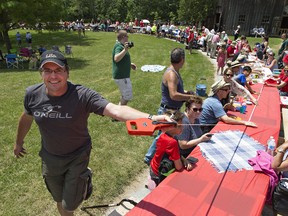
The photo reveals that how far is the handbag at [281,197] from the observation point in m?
3.08

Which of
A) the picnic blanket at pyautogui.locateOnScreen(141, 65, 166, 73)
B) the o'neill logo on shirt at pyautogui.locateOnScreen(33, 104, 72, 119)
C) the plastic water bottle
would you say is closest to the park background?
the picnic blanket at pyautogui.locateOnScreen(141, 65, 166, 73)

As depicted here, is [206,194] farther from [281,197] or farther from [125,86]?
[125,86]

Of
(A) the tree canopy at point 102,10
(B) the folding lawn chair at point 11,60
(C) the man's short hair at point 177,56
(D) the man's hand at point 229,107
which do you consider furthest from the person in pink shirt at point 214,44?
(C) the man's short hair at point 177,56

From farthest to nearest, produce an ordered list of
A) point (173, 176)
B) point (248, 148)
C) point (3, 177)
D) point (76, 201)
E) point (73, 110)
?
1. point (3, 177)
2. point (248, 148)
3. point (173, 176)
4. point (76, 201)
5. point (73, 110)

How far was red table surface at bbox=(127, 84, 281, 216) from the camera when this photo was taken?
2.56 meters

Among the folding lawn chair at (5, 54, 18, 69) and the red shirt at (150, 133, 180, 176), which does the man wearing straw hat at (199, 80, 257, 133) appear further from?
the folding lawn chair at (5, 54, 18, 69)

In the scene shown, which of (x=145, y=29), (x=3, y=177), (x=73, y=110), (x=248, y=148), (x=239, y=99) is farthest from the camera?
(x=145, y=29)

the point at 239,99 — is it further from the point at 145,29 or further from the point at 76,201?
the point at 145,29

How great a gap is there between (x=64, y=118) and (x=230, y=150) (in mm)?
2483

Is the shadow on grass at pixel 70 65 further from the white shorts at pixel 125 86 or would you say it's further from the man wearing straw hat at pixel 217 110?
the man wearing straw hat at pixel 217 110

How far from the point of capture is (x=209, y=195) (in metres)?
2.77

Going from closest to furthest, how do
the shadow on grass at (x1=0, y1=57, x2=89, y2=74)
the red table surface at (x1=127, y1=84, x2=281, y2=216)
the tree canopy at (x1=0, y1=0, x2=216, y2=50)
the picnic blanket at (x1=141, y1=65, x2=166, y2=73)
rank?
the red table surface at (x1=127, y1=84, x2=281, y2=216), the picnic blanket at (x1=141, y1=65, x2=166, y2=73), the shadow on grass at (x1=0, y1=57, x2=89, y2=74), the tree canopy at (x1=0, y1=0, x2=216, y2=50)

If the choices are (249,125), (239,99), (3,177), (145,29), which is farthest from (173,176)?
(145,29)

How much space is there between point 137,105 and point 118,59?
2394 mm
